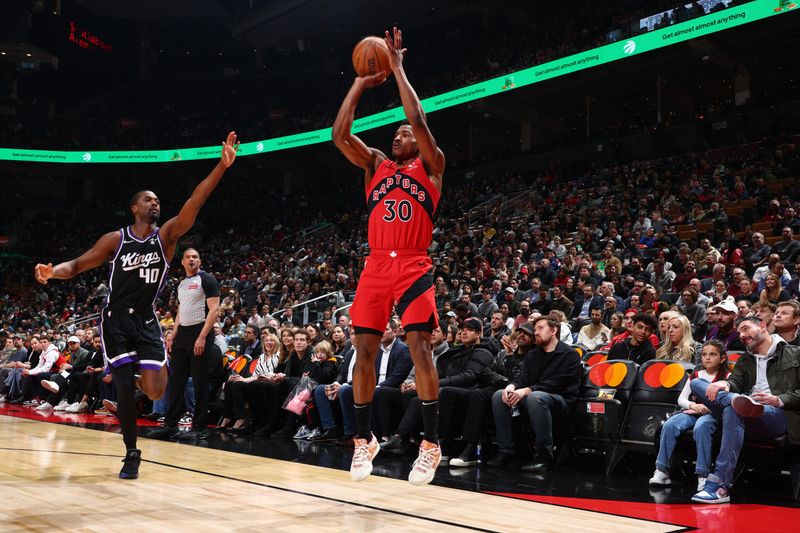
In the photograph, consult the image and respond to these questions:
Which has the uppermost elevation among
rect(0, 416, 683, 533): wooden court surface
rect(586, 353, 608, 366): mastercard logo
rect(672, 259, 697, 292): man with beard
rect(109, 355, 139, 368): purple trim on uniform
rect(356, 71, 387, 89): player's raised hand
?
rect(356, 71, 387, 89): player's raised hand

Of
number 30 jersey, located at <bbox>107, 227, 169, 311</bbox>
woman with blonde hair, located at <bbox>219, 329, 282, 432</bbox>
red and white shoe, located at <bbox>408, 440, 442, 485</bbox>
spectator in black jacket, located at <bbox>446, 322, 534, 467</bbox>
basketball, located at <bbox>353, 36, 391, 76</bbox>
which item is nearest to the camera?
red and white shoe, located at <bbox>408, 440, 442, 485</bbox>

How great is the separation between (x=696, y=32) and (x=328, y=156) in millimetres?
14295

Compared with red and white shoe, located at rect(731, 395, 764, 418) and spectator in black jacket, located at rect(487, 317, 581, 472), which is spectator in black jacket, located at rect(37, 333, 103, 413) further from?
red and white shoe, located at rect(731, 395, 764, 418)

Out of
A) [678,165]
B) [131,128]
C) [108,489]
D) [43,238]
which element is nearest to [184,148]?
[131,128]

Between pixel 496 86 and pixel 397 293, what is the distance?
1636cm

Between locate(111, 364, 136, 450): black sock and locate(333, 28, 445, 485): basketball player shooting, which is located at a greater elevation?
locate(333, 28, 445, 485): basketball player shooting

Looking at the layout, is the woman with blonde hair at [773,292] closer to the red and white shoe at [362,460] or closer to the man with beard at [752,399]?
the man with beard at [752,399]

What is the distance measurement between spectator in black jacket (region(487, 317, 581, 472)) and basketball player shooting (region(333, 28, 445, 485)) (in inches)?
68.9

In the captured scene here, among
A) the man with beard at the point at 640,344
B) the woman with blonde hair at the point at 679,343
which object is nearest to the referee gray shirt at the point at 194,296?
the man with beard at the point at 640,344

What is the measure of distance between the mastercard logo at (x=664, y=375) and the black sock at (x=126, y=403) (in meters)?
3.45

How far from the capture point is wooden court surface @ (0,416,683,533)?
9.51 feet

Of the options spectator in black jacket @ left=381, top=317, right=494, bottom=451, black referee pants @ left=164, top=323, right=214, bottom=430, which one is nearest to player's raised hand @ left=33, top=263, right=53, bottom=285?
black referee pants @ left=164, top=323, right=214, bottom=430

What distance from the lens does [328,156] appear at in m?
26.4

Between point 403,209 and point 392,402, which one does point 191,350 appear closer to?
point 392,402
